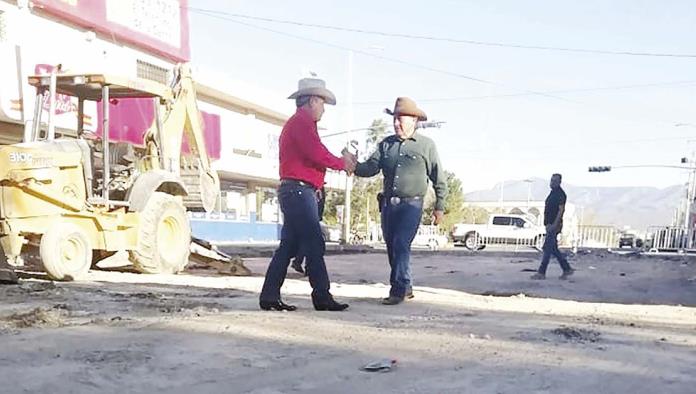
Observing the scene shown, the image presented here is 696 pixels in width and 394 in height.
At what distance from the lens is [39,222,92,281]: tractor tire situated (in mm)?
9141

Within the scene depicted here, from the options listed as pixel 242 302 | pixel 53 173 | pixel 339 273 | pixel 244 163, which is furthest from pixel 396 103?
pixel 244 163

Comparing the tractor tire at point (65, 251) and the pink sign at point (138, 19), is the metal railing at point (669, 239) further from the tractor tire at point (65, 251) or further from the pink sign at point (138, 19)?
the tractor tire at point (65, 251)

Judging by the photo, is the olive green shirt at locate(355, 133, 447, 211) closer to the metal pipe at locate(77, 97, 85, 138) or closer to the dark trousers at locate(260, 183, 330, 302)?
the dark trousers at locate(260, 183, 330, 302)

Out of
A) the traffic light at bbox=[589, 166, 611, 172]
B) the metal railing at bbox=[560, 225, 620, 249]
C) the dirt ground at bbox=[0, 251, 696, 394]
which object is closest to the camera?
the dirt ground at bbox=[0, 251, 696, 394]

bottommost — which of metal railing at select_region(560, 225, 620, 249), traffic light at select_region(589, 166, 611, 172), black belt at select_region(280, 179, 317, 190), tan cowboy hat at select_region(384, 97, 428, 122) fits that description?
metal railing at select_region(560, 225, 620, 249)

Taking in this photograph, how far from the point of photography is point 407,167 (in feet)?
23.1

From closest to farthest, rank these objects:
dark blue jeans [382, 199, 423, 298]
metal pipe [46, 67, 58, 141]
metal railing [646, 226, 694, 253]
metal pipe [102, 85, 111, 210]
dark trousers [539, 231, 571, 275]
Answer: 1. dark blue jeans [382, 199, 423, 298]
2. metal pipe [102, 85, 111, 210]
3. metal pipe [46, 67, 58, 141]
4. dark trousers [539, 231, 571, 275]
5. metal railing [646, 226, 694, 253]

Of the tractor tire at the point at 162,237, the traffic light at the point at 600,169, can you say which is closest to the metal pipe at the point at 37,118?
the tractor tire at the point at 162,237

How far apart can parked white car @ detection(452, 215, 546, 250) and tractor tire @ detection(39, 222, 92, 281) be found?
31.0 metres

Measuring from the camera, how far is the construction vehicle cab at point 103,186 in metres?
9.31

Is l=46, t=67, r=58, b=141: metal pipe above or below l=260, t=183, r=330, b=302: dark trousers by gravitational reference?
above

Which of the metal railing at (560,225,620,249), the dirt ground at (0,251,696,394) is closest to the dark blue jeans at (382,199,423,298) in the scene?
the dirt ground at (0,251,696,394)

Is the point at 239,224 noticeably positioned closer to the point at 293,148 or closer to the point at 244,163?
the point at 244,163

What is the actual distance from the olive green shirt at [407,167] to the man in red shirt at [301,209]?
2.92 feet
